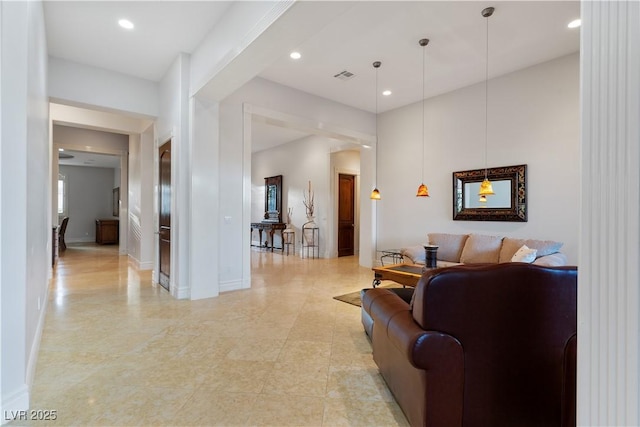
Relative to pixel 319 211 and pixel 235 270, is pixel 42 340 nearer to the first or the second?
pixel 235 270

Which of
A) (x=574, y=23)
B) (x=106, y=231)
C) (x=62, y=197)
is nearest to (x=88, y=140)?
(x=106, y=231)

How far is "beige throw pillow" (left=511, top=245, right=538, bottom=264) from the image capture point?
3.97 meters

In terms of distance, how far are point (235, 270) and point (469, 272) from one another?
13.3 feet

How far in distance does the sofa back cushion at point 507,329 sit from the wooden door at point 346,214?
706 cm

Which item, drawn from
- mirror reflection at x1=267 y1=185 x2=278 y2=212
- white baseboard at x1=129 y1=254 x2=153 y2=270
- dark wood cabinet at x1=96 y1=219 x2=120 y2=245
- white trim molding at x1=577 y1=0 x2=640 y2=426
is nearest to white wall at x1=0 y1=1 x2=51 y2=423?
white trim molding at x1=577 y1=0 x2=640 y2=426

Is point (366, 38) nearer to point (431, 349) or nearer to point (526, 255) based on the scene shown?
point (526, 255)

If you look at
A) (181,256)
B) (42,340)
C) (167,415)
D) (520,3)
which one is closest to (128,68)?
(181,256)

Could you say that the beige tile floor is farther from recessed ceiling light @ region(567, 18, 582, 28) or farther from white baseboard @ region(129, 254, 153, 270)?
recessed ceiling light @ region(567, 18, 582, 28)

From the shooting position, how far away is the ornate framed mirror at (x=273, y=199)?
997 cm

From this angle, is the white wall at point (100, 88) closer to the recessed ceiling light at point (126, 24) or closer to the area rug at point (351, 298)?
the recessed ceiling light at point (126, 24)

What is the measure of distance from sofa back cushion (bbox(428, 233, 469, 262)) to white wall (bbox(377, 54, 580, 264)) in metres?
0.28

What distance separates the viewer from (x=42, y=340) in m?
2.98

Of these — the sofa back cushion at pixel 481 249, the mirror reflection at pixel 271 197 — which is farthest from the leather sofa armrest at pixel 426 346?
the mirror reflection at pixel 271 197

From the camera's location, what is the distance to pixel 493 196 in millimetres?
5172
